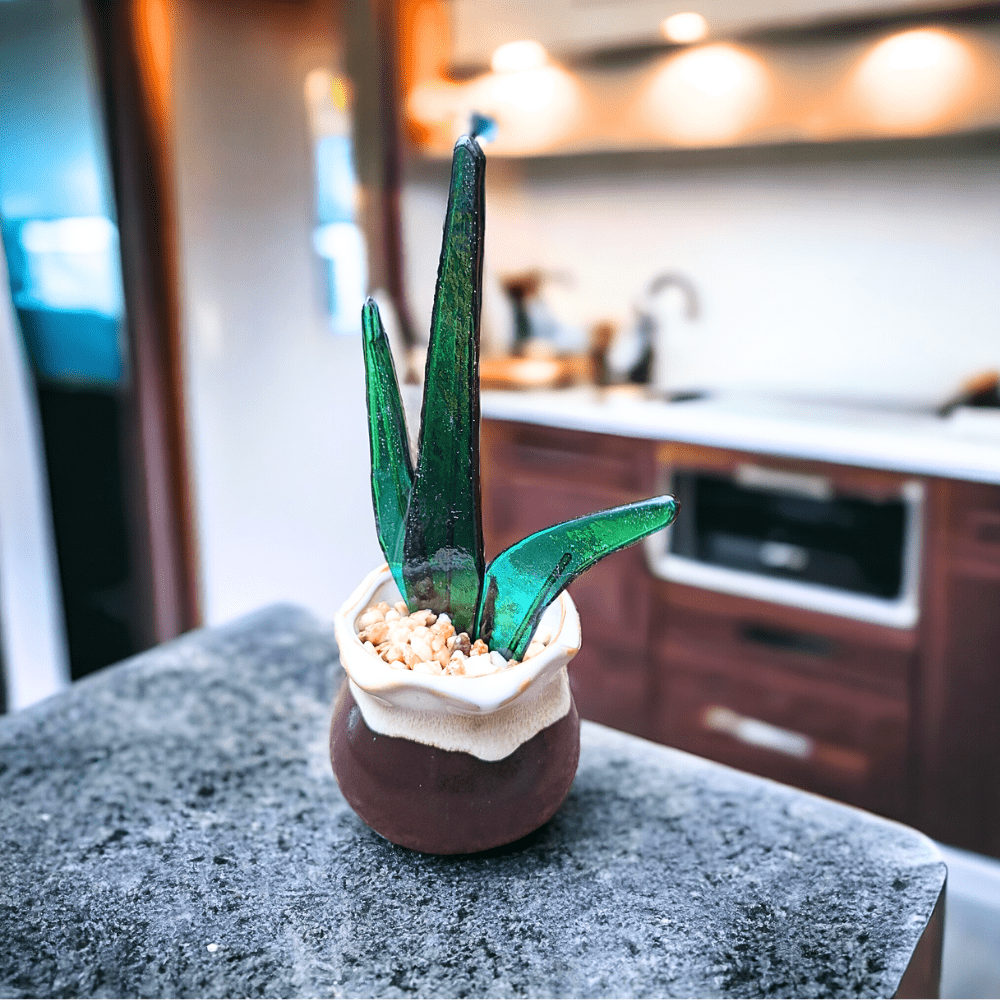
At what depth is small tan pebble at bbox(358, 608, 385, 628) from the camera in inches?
30.9

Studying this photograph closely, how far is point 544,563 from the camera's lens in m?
0.73

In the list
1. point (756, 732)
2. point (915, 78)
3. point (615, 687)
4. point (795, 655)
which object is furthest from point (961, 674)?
point (915, 78)

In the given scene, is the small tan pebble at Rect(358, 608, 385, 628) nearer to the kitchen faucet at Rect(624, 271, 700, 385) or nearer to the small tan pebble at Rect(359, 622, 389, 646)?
the small tan pebble at Rect(359, 622, 389, 646)

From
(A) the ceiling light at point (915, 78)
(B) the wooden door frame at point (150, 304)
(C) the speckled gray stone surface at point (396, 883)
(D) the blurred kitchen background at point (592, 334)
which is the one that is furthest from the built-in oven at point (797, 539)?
(B) the wooden door frame at point (150, 304)

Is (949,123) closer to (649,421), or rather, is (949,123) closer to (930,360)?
(930,360)

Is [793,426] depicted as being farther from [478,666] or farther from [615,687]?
[478,666]

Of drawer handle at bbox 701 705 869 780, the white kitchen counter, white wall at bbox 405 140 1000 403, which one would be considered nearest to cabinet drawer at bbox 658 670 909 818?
drawer handle at bbox 701 705 869 780

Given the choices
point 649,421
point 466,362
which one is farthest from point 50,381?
point 466,362

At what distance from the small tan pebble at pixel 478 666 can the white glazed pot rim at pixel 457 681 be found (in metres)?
0.02

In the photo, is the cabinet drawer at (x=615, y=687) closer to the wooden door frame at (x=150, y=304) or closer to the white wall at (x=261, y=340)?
the white wall at (x=261, y=340)

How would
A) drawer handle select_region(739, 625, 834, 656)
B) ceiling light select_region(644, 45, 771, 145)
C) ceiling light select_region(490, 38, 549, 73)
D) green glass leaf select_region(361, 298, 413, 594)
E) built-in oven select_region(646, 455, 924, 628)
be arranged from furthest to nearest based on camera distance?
ceiling light select_region(490, 38, 549, 73) → ceiling light select_region(644, 45, 771, 145) → drawer handle select_region(739, 625, 834, 656) → built-in oven select_region(646, 455, 924, 628) → green glass leaf select_region(361, 298, 413, 594)

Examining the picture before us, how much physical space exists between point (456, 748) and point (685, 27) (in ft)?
7.31

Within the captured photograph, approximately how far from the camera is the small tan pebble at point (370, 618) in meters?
0.78

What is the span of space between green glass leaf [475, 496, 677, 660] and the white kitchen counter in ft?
4.70
